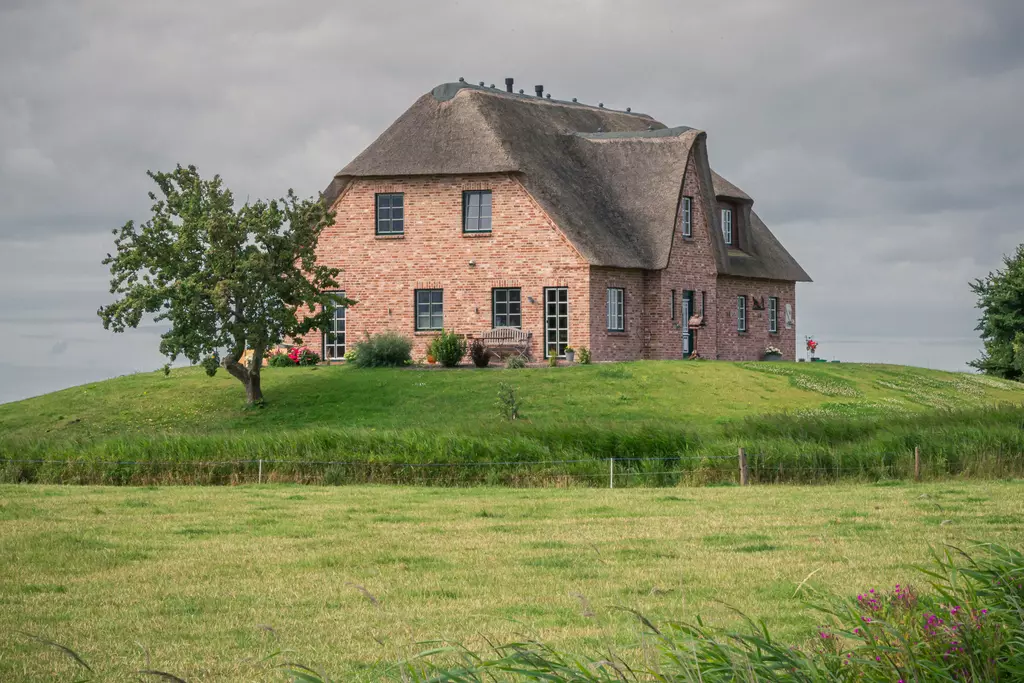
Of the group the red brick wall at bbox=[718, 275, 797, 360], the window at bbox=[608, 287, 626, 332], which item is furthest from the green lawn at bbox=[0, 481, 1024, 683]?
the red brick wall at bbox=[718, 275, 797, 360]

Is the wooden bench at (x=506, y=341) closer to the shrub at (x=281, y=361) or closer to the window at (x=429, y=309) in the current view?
the window at (x=429, y=309)

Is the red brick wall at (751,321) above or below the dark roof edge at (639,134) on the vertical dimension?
below

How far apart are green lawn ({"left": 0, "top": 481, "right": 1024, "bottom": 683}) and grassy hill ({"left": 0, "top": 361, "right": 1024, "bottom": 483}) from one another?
2.03 meters

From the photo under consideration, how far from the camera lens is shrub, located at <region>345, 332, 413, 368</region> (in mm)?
38188

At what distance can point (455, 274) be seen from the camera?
40.2 meters

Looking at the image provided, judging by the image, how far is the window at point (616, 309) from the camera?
40.4 m

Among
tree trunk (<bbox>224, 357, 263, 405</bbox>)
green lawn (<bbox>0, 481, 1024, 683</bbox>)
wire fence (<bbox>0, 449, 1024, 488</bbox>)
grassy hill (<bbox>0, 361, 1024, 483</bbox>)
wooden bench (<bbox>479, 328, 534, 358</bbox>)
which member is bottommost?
green lawn (<bbox>0, 481, 1024, 683</bbox>)

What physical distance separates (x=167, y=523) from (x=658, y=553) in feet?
23.3

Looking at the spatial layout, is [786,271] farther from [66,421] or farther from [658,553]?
[658,553]

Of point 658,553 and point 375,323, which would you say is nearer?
point 658,553

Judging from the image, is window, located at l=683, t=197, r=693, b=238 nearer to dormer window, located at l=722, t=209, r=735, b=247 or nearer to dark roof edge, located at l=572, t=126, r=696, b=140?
dark roof edge, located at l=572, t=126, r=696, b=140

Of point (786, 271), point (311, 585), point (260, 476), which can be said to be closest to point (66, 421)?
point (260, 476)

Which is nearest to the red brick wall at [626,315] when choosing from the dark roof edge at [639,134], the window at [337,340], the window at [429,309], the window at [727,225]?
the window at [429,309]

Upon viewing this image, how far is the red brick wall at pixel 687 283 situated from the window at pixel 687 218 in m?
0.11
